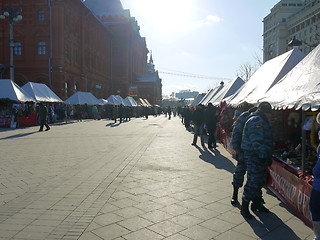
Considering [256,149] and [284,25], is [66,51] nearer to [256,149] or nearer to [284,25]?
[256,149]

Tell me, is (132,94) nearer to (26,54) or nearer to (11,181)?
(26,54)

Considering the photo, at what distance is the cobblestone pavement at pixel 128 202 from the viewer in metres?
3.83

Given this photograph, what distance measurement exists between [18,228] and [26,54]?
34.9m

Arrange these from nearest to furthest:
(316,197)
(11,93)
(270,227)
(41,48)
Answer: (316,197) → (270,227) → (11,93) → (41,48)

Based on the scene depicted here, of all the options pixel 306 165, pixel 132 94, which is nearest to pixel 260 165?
pixel 306 165

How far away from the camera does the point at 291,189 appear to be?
4715 millimetres

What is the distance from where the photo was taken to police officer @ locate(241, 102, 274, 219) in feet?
14.1

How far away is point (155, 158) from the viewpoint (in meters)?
9.28

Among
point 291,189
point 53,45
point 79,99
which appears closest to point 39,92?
point 79,99

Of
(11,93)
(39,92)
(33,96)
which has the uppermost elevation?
(39,92)

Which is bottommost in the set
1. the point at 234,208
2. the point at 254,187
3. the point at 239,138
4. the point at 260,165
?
the point at 234,208

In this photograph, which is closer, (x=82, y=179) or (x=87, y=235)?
(x=87, y=235)


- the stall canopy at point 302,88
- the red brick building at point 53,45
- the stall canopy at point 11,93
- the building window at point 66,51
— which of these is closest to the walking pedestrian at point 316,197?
the stall canopy at point 302,88

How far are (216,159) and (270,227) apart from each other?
17.0 feet
